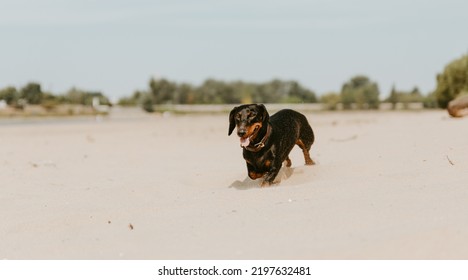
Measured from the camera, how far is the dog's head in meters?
7.43

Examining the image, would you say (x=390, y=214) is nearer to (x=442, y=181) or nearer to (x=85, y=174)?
(x=442, y=181)

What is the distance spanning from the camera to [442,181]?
6.97m

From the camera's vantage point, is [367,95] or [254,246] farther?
[367,95]

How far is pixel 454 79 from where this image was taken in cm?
4228

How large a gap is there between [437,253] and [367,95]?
95417mm

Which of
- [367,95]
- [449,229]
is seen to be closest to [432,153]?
[449,229]

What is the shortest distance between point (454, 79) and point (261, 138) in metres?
37.5

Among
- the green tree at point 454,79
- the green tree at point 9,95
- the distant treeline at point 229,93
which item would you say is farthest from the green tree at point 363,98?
the green tree at point 9,95

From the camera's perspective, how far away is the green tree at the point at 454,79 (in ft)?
136

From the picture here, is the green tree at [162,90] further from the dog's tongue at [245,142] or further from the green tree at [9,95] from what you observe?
the dog's tongue at [245,142]

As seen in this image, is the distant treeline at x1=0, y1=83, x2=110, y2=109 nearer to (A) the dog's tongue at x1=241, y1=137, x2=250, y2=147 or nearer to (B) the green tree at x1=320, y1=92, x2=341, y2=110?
(B) the green tree at x1=320, y1=92, x2=341, y2=110

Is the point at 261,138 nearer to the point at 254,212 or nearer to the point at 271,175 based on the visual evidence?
the point at 271,175

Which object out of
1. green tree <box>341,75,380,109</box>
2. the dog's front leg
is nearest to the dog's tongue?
the dog's front leg

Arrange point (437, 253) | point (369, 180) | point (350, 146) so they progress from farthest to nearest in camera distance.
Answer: point (350, 146)
point (369, 180)
point (437, 253)
